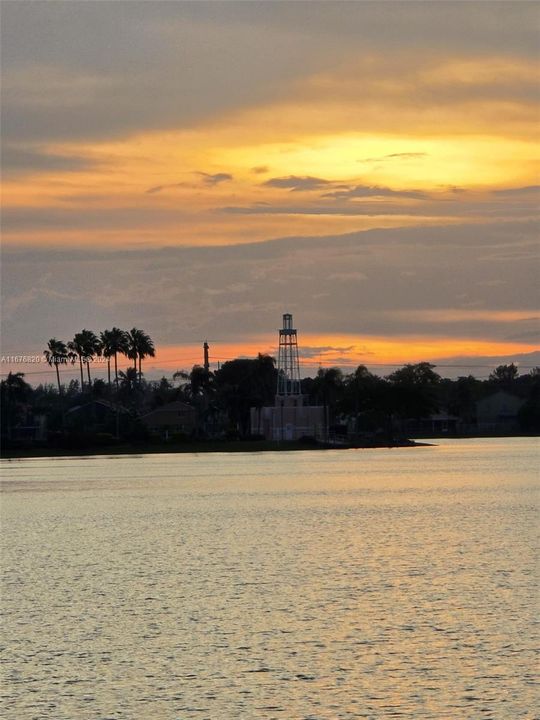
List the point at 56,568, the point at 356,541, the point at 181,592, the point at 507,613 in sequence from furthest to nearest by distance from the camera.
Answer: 1. the point at 356,541
2. the point at 56,568
3. the point at 181,592
4. the point at 507,613

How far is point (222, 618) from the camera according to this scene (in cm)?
3616

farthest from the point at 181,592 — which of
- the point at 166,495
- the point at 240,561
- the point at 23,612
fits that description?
the point at 166,495

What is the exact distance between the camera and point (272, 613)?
120 ft

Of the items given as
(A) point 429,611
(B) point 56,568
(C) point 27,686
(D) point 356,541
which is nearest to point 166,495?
(D) point 356,541

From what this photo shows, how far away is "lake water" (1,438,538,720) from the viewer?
2636 centimetres

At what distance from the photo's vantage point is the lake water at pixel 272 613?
86.5ft

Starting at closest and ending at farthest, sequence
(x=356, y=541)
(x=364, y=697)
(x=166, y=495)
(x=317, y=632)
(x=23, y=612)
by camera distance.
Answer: (x=364, y=697), (x=317, y=632), (x=23, y=612), (x=356, y=541), (x=166, y=495)

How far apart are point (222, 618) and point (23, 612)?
639 centimetres

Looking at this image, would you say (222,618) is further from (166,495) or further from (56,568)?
(166,495)

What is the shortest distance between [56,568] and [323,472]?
295ft

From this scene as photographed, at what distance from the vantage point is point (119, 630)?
3491 centimetres

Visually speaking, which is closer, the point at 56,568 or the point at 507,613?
the point at 507,613

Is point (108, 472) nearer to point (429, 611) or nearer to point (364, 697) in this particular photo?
point (429, 611)

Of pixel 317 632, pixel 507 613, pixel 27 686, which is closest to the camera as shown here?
pixel 27 686
